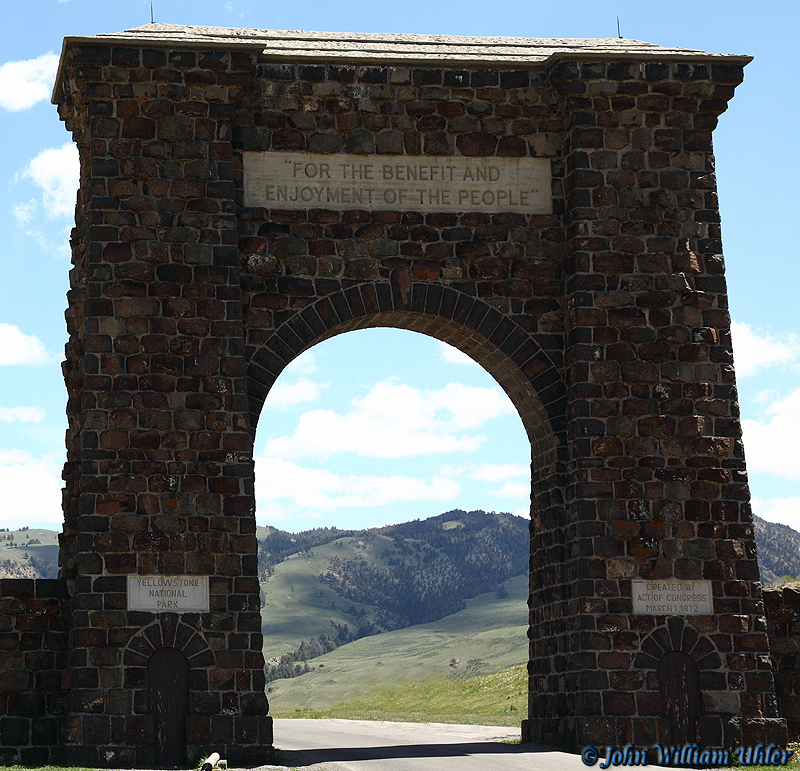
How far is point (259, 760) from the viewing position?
595 inches

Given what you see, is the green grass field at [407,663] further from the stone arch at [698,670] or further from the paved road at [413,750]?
Result: the stone arch at [698,670]

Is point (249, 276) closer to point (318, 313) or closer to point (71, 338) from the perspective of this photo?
point (318, 313)

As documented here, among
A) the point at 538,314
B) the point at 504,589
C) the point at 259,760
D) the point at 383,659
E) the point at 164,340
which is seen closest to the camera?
the point at 259,760

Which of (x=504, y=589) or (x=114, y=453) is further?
(x=504, y=589)

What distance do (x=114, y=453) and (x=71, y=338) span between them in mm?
2638

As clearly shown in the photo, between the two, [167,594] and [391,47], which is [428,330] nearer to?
[391,47]

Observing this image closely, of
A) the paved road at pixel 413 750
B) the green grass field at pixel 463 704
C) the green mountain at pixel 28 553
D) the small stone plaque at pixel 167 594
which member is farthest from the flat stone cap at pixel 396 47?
the green mountain at pixel 28 553

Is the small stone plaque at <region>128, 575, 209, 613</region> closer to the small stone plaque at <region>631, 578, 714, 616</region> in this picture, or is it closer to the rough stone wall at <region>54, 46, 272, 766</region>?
the rough stone wall at <region>54, 46, 272, 766</region>

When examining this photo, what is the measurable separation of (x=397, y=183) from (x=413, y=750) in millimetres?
7948

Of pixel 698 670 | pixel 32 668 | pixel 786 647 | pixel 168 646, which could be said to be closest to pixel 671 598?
pixel 698 670

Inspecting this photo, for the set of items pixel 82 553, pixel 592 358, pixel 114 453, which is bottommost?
pixel 82 553

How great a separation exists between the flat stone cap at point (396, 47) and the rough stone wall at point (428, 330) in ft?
0.55

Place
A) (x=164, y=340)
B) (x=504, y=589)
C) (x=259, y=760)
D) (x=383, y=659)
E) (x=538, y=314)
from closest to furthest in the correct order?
(x=259, y=760), (x=164, y=340), (x=538, y=314), (x=383, y=659), (x=504, y=589)

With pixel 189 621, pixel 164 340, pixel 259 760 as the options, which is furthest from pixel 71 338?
pixel 259 760
